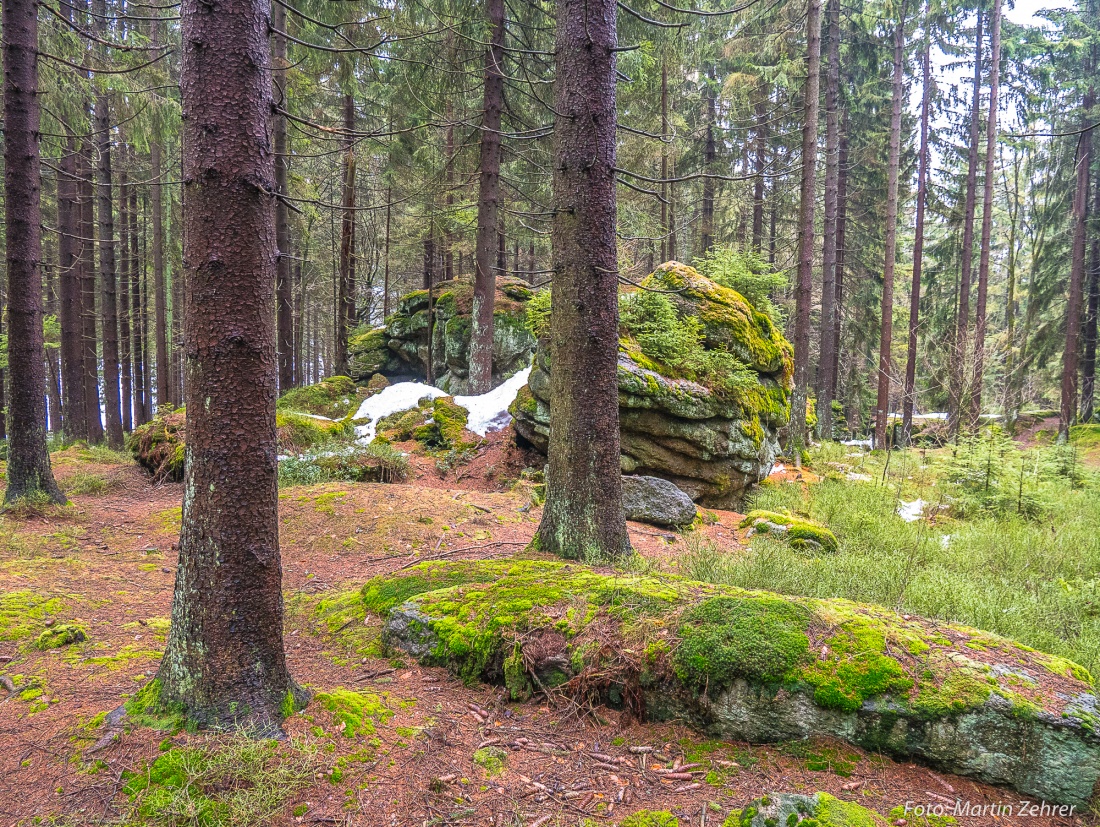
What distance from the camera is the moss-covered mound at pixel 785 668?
2293mm

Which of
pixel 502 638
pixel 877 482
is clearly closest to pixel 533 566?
pixel 502 638

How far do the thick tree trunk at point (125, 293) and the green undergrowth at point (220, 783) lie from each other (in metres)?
16.8

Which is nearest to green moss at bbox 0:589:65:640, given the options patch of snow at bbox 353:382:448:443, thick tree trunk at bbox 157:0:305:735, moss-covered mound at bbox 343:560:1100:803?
thick tree trunk at bbox 157:0:305:735

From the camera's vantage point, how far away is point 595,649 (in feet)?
9.62

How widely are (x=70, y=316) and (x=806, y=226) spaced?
637 inches

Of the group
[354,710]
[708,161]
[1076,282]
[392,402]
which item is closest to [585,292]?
[354,710]

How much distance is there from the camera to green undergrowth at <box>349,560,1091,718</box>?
8.17 feet

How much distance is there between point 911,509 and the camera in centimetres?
825

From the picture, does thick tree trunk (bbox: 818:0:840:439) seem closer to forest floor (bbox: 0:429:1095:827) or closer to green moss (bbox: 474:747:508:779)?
forest floor (bbox: 0:429:1095:827)

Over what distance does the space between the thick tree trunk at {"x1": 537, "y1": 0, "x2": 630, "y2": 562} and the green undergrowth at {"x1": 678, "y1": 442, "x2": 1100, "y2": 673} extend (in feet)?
3.27

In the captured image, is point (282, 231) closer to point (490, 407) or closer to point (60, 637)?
point (490, 407)

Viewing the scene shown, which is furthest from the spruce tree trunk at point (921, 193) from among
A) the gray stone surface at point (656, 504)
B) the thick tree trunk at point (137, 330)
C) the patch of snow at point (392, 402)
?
the thick tree trunk at point (137, 330)

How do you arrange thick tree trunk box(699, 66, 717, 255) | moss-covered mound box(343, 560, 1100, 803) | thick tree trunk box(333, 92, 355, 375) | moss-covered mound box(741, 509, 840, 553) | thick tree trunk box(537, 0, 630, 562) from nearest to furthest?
moss-covered mound box(343, 560, 1100, 803)
thick tree trunk box(537, 0, 630, 562)
moss-covered mound box(741, 509, 840, 553)
thick tree trunk box(333, 92, 355, 375)
thick tree trunk box(699, 66, 717, 255)

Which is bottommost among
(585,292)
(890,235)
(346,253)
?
(585,292)
